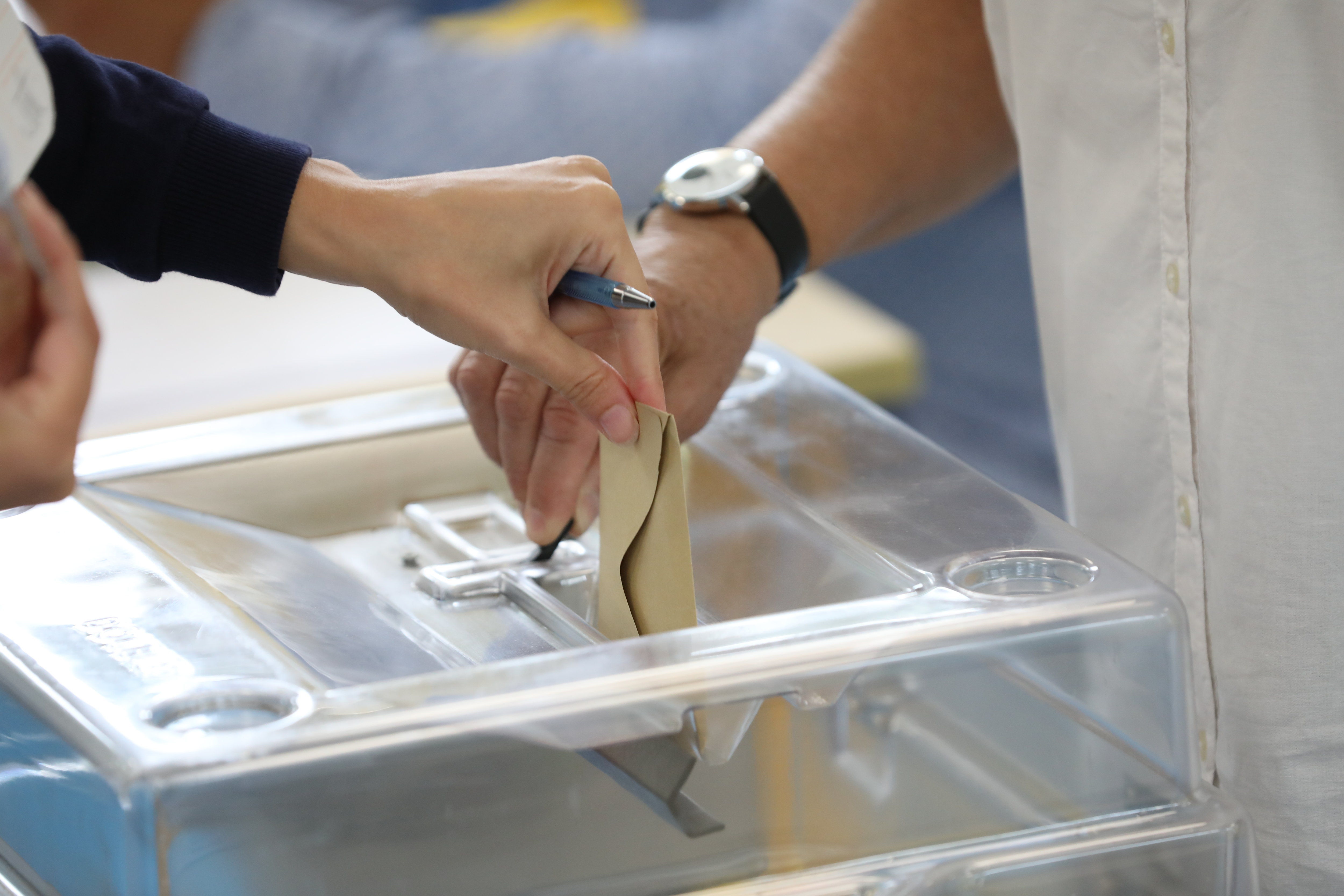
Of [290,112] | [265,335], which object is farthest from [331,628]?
[290,112]

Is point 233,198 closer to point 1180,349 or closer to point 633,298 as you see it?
point 633,298

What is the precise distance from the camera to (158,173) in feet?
1.73

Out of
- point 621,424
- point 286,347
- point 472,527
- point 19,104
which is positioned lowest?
point 286,347

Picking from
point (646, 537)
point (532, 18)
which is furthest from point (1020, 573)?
point (532, 18)

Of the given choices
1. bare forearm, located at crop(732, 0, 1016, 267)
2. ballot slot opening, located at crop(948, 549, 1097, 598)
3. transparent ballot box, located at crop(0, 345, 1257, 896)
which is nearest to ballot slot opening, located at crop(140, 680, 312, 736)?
transparent ballot box, located at crop(0, 345, 1257, 896)

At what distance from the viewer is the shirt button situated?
648mm

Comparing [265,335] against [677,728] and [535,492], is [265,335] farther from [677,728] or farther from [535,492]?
[677,728]

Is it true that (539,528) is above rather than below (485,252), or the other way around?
below

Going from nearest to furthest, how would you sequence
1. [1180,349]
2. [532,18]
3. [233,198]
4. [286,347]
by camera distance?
[233,198] < [1180,349] < [286,347] < [532,18]

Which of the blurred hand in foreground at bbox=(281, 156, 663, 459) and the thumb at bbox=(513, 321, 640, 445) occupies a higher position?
the blurred hand in foreground at bbox=(281, 156, 663, 459)

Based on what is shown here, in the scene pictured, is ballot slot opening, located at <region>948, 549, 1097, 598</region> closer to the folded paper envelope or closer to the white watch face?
the folded paper envelope

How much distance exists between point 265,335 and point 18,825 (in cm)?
131

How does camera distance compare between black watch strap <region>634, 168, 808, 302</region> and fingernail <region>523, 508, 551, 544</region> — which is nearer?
fingernail <region>523, 508, 551, 544</region>

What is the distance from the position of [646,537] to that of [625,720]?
103mm
